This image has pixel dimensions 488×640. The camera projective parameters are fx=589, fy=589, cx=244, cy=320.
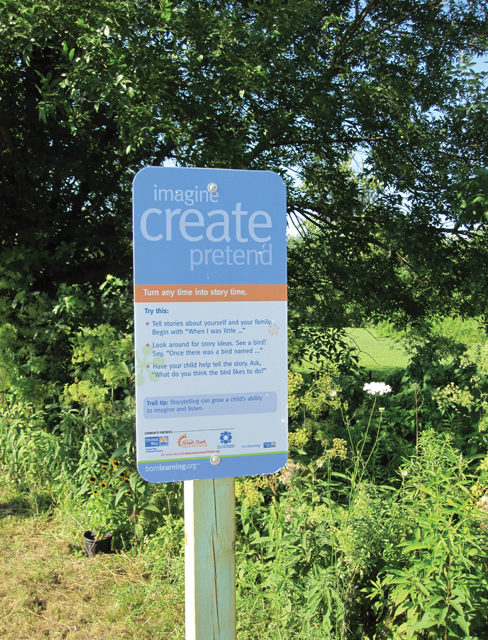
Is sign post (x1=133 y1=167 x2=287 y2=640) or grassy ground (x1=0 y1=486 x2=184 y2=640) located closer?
sign post (x1=133 y1=167 x2=287 y2=640)

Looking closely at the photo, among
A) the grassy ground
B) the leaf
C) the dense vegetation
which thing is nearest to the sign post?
the dense vegetation

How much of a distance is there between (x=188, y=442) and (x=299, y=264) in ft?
15.2

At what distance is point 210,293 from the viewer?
189cm

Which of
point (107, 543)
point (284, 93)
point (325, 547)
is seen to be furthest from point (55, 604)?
point (284, 93)

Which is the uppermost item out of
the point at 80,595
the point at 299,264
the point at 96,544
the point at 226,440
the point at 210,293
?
the point at 299,264

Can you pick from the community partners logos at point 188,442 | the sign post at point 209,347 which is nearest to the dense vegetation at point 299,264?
the sign post at point 209,347

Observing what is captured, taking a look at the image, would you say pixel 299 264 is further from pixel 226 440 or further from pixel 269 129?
pixel 226 440

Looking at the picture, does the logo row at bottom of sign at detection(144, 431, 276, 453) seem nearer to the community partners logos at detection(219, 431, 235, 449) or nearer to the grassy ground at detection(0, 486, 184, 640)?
the community partners logos at detection(219, 431, 235, 449)

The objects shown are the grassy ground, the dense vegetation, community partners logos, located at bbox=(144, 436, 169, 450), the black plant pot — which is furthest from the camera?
the black plant pot

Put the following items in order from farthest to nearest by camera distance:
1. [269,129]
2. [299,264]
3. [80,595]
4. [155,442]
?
[299,264] < [269,129] < [80,595] < [155,442]

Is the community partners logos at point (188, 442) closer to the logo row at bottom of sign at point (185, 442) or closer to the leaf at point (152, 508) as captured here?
the logo row at bottom of sign at point (185, 442)

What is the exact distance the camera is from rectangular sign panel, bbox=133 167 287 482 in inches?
71.6

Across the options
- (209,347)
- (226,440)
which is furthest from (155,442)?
(209,347)

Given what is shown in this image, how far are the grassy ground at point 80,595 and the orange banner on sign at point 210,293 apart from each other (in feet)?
5.93
